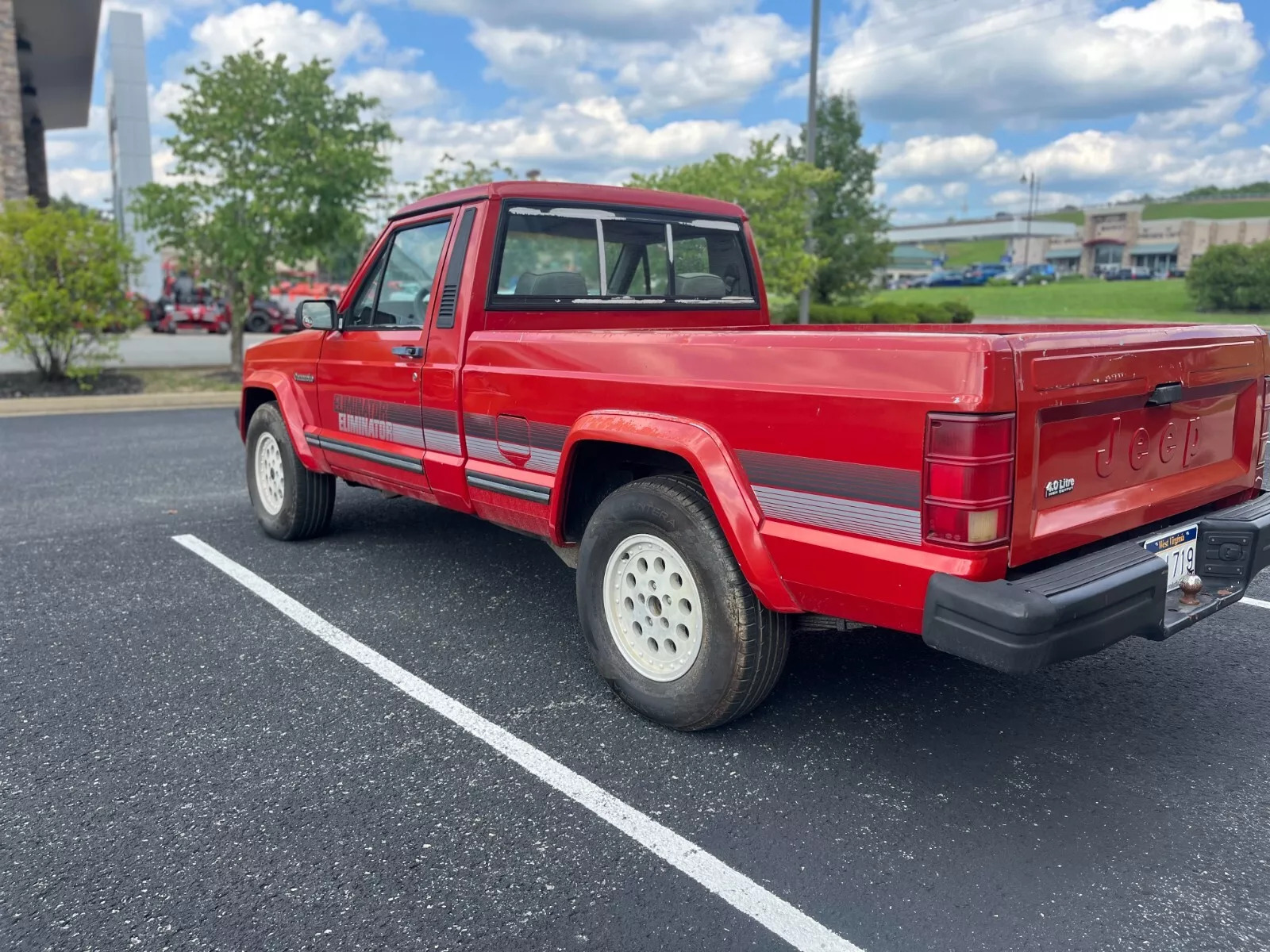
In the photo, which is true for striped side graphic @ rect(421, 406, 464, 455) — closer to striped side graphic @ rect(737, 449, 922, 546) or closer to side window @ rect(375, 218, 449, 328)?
side window @ rect(375, 218, 449, 328)

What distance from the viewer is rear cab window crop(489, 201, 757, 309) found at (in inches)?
172

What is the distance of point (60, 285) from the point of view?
12836mm

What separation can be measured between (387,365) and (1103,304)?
41.5 meters

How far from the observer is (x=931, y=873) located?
2578 mm

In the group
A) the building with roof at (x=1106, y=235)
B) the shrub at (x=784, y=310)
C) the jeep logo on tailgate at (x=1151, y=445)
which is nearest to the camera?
the jeep logo on tailgate at (x=1151, y=445)

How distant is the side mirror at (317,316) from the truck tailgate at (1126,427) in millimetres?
3738

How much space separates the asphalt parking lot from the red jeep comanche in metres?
0.47

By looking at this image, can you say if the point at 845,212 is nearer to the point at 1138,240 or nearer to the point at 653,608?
the point at 653,608

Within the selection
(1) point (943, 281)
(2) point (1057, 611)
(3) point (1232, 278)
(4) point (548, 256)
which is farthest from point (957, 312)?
(1) point (943, 281)

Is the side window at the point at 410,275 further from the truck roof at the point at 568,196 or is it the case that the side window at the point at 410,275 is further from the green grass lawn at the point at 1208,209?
the green grass lawn at the point at 1208,209

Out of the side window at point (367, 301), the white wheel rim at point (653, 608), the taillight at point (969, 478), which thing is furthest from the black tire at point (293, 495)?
the taillight at point (969, 478)

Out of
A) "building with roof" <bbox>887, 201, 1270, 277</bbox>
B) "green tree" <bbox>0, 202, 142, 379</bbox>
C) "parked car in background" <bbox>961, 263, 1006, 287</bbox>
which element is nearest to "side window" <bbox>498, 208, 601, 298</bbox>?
"green tree" <bbox>0, 202, 142, 379</bbox>

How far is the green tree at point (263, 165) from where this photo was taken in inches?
537

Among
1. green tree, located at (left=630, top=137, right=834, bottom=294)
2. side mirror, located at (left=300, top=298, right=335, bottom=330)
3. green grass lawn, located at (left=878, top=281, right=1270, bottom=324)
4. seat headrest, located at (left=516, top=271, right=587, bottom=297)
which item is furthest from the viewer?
green grass lawn, located at (left=878, top=281, right=1270, bottom=324)
